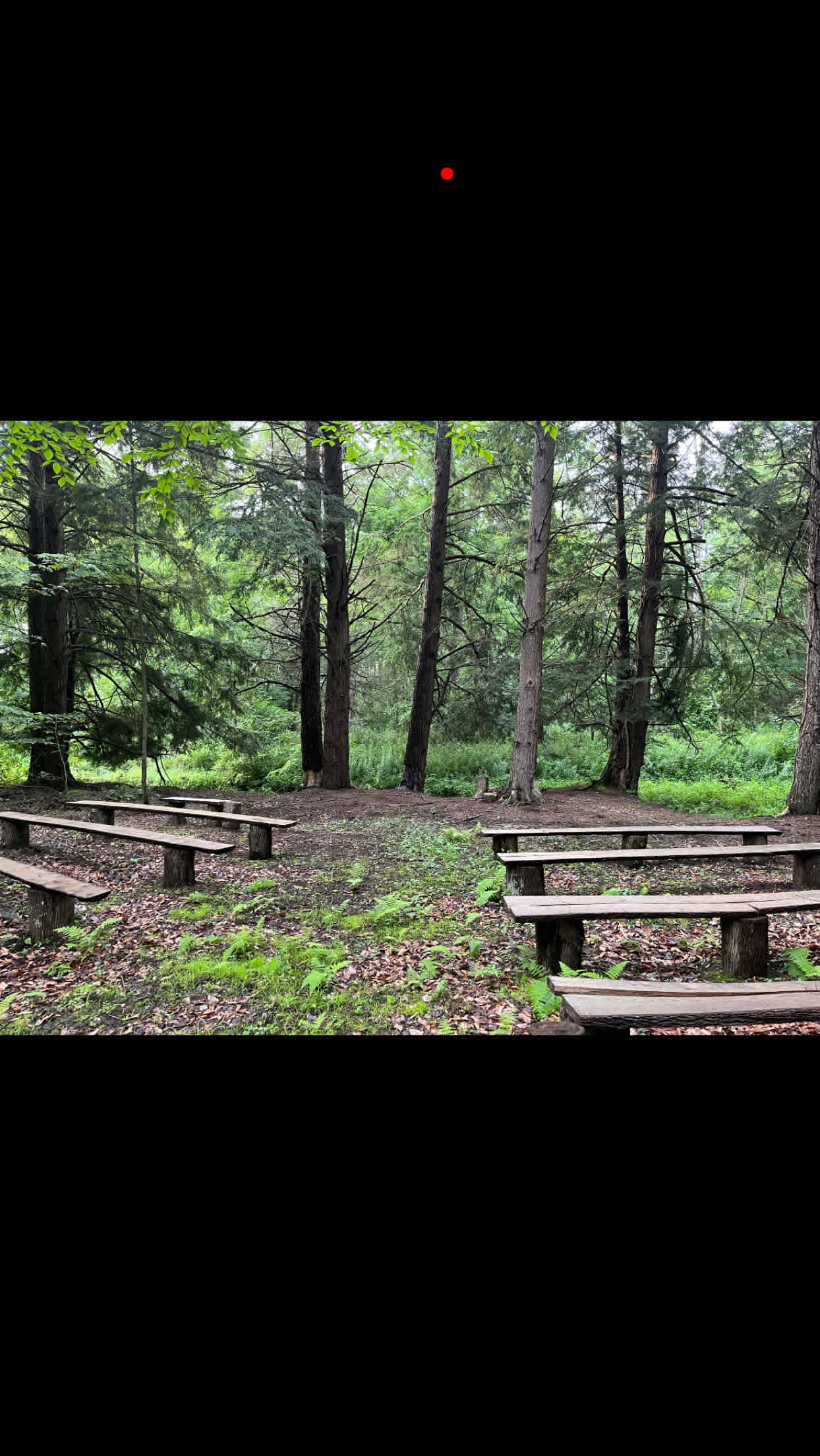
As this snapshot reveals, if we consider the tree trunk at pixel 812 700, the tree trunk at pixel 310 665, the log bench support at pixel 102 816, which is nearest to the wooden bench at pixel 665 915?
the tree trunk at pixel 812 700

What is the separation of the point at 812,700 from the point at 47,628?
11450 mm

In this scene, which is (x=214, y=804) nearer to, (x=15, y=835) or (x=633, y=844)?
(x=15, y=835)

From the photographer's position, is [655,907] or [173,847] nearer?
[655,907]

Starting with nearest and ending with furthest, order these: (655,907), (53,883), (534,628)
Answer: (655,907), (53,883), (534,628)

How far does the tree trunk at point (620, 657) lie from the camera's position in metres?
10.5

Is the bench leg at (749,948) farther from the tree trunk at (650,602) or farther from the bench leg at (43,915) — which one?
the tree trunk at (650,602)

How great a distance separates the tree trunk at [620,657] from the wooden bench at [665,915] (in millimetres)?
7333

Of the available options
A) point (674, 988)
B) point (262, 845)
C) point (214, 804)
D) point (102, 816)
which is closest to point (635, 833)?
point (674, 988)

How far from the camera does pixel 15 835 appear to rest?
609 centimetres

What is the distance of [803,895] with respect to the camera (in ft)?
11.3
